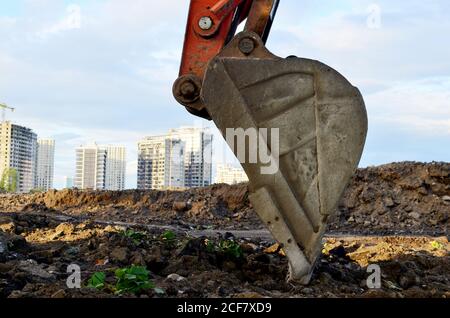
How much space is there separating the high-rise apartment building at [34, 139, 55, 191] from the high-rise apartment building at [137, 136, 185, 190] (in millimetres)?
19428

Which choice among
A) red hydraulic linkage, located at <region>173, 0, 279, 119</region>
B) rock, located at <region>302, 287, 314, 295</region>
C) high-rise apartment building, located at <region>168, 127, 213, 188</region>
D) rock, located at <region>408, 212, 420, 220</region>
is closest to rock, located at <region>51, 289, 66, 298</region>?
rock, located at <region>302, 287, 314, 295</region>

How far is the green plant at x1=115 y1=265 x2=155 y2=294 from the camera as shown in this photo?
408cm

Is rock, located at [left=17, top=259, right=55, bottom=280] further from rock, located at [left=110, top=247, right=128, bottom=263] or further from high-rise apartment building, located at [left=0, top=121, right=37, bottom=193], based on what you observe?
high-rise apartment building, located at [left=0, top=121, right=37, bottom=193]

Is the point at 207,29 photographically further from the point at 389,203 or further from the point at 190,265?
the point at 389,203

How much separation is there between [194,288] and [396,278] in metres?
2.06

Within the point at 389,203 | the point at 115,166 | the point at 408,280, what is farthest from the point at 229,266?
the point at 115,166

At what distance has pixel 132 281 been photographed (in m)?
4.14

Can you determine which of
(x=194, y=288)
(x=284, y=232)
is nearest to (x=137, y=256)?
(x=194, y=288)

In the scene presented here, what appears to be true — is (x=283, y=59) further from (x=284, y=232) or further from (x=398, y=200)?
(x=398, y=200)

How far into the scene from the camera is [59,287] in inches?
163

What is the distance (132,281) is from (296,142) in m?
1.57

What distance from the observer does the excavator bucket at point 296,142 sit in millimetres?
4582
